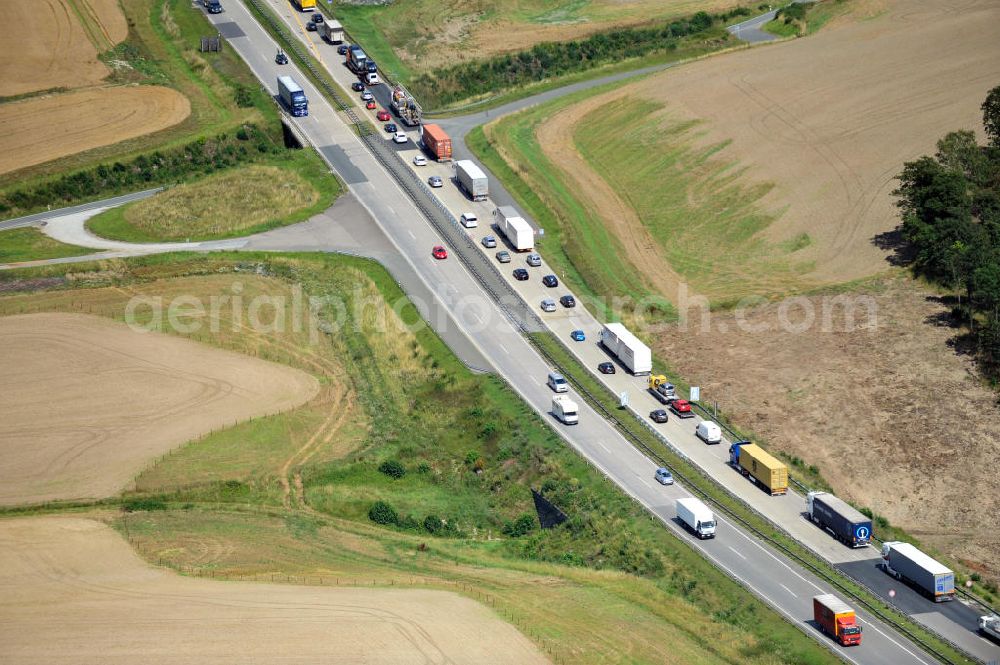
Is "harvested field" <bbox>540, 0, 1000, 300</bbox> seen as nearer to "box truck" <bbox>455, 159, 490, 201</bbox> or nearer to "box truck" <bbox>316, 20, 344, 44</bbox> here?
"box truck" <bbox>455, 159, 490, 201</bbox>

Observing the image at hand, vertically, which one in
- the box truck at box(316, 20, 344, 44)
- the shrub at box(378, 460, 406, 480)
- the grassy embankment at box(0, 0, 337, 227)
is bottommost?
the shrub at box(378, 460, 406, 480)

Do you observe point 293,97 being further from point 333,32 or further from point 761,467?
point 761,467

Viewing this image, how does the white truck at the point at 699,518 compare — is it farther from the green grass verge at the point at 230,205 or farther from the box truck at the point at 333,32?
the box truck at the point at 333,32

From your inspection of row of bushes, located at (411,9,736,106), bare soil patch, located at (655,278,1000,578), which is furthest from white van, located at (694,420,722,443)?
row of bushes, located at (411,9,736,106)

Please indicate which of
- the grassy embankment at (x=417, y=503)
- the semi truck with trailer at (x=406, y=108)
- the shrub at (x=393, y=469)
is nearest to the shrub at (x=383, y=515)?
the grassy embankment at (x=417, y=503)

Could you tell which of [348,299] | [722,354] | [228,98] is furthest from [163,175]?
[722,354]
